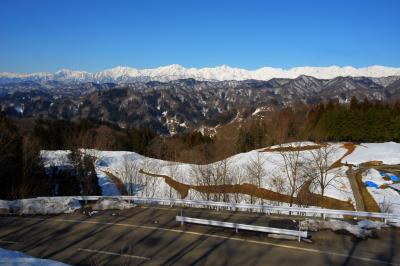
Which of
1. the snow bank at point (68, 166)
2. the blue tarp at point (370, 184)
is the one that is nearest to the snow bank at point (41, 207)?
the snow bank at point (68, 166)

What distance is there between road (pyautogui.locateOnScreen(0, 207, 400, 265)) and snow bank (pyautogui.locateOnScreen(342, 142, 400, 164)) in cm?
4792

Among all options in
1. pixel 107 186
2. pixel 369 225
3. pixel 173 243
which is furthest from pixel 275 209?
pixel 107 186

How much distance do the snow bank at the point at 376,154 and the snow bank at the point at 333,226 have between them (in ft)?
154

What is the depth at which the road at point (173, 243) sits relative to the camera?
11.6 meters

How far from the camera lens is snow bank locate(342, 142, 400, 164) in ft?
184

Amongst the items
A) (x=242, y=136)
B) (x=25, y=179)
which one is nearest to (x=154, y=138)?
(x=242, y=136)

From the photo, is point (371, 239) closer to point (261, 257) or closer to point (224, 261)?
point (261, 257)

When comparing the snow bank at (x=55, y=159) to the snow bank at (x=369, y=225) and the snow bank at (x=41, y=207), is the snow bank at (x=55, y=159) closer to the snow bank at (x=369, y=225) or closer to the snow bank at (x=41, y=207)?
the snow bank at (x=41, y=207)

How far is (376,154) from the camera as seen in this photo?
59438 millimetres

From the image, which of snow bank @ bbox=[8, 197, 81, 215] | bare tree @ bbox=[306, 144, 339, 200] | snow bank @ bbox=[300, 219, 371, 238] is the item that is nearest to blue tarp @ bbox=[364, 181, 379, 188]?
bare tree @ bbox=[306, 144, 339, 200]

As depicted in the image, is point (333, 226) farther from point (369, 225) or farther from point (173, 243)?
point (173, 243)

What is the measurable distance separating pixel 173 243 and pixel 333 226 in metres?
6.75

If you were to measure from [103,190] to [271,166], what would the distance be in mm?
28853

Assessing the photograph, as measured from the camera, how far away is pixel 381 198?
126 ft
